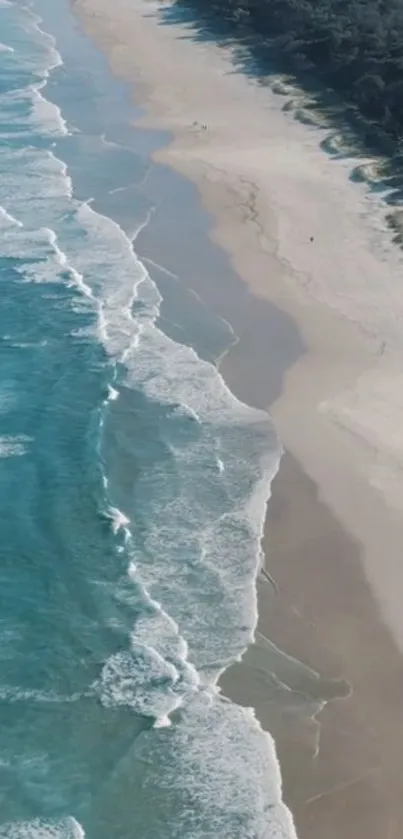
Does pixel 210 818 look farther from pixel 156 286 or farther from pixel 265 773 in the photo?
pixel 156 286

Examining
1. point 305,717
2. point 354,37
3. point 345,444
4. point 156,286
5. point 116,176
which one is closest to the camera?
point 305,717

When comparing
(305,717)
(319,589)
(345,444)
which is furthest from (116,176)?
(305,717)

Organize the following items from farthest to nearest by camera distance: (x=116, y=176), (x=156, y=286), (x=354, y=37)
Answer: (x=354, y=37)
(x=116, y=176)
(x=156, y=286)

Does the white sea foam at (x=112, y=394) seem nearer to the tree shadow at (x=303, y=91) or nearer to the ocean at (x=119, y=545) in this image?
the ocean at (x=119, y=545)

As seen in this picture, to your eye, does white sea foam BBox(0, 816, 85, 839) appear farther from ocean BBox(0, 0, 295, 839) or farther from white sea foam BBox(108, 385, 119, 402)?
white sea foam BBox(108, 385, 119, 402)

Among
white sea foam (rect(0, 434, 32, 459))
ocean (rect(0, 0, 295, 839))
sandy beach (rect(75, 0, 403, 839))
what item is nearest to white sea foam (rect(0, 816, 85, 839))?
ocean (rect(0, 0, 295, 839))

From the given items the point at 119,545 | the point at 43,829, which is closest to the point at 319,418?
the point at 119,545

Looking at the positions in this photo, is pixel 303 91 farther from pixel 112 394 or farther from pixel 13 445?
pixel 13 445
